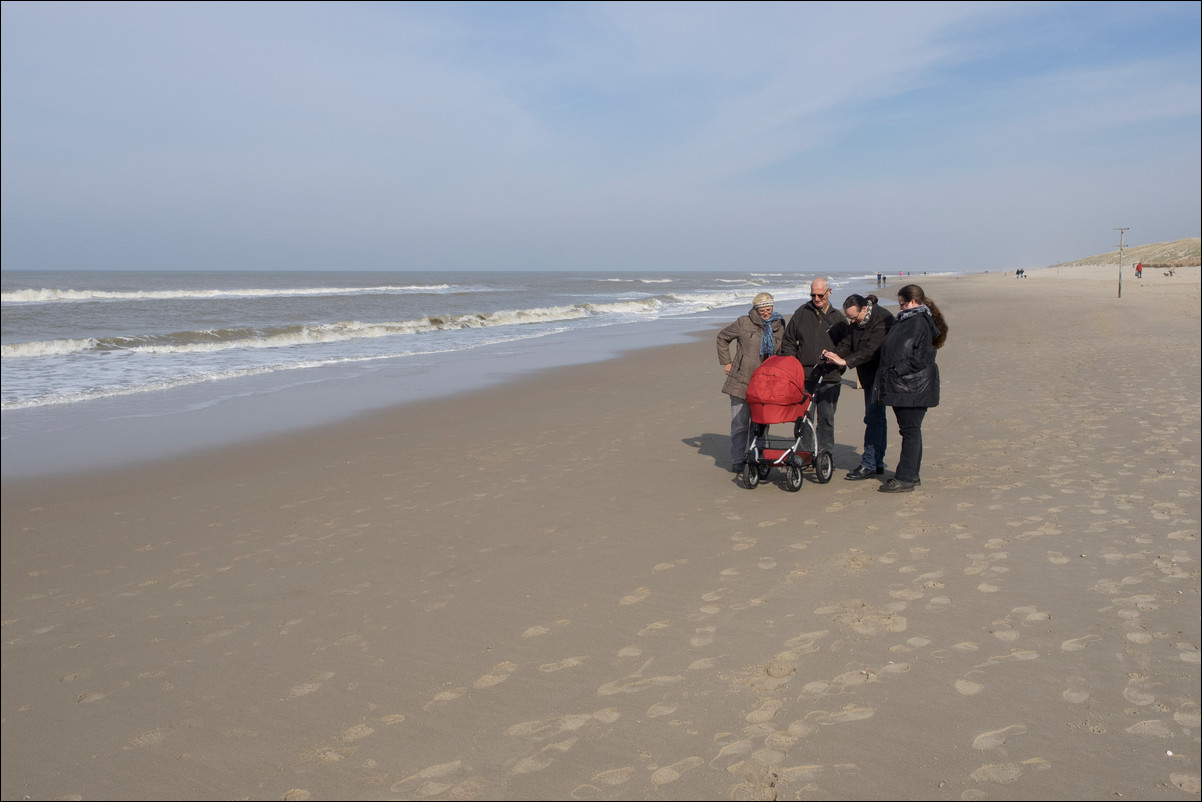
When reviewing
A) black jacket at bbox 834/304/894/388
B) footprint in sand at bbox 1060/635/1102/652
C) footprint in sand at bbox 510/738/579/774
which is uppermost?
black jacket at bbox 834/304/894/388

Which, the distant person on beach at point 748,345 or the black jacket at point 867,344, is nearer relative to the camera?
the black jacket at point 867,344

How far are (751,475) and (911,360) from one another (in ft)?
5.64

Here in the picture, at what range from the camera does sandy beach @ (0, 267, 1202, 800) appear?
3061mm

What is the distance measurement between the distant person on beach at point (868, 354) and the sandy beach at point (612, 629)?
0.32 m

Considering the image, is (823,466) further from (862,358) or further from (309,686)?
(309,686)

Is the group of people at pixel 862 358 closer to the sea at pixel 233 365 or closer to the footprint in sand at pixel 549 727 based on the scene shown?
the footprint in sand at pixel 549 727

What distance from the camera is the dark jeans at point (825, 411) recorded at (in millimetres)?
6891

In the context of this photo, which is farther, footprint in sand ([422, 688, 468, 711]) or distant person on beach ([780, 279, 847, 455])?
distant person on beach ([780, 279, 847, 455])

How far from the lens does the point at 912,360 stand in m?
6.10

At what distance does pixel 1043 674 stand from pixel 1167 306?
92.9 ft

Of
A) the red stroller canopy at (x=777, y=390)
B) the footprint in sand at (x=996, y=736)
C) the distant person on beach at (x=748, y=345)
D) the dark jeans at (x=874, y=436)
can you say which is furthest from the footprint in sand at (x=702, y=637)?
the dark jeans at (x=874, y=436)

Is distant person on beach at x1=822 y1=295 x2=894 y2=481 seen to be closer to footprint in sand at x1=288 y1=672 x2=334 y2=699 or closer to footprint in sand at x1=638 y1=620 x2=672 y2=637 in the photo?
footprint in sand at x1=638 y1=620 x2=672 y2=637

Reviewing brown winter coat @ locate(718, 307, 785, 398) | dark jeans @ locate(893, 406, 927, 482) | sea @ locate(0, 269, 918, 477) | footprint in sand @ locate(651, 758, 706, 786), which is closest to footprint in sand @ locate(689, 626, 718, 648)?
footprint in sand @ locate(651, 758, 706, 786)

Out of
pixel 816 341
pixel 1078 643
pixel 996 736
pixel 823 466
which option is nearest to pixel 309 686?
pixel 996 736
